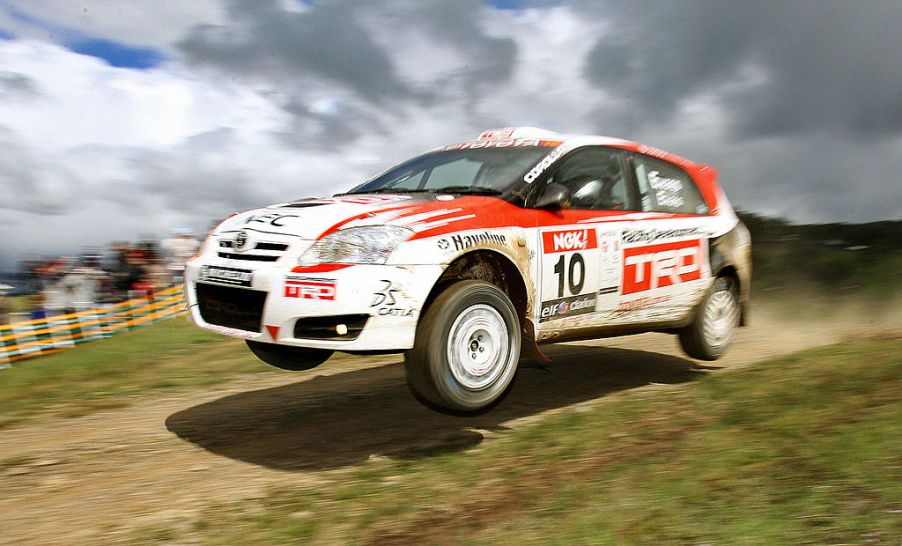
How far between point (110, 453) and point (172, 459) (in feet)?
1.66

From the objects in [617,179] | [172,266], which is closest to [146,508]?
[617,179]

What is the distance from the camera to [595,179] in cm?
526

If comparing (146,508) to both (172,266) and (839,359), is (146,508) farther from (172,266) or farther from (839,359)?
(172,266)

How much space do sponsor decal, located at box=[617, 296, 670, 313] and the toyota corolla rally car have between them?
16 mm

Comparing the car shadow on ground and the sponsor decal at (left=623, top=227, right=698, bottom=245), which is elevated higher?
the sponsor decal at (left=623, top=227, right=698, bottom=245)

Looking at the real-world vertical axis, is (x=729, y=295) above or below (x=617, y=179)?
below

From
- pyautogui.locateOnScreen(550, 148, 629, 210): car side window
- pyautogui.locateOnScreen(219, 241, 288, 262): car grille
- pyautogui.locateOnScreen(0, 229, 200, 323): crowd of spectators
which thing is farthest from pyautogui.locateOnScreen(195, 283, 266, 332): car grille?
pyautogui.locateOnScreen(0, 229, 200, 323): crowd of spectators

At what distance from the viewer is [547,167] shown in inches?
192

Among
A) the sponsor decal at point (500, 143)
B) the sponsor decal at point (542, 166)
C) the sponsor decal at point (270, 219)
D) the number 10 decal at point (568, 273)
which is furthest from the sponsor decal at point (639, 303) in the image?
the sponsor decal at point (270, 219)

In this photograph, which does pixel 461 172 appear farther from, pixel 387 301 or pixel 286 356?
pixel 286 356

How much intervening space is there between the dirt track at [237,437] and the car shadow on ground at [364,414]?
0.01 metres

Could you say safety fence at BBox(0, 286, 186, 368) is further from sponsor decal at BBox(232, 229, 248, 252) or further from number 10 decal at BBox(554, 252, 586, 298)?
number 10 decal at BBox(554, 252, 586, 298)

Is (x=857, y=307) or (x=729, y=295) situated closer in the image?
(x=729, y=295)

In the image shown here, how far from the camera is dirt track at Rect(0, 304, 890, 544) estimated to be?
12.1 feet
